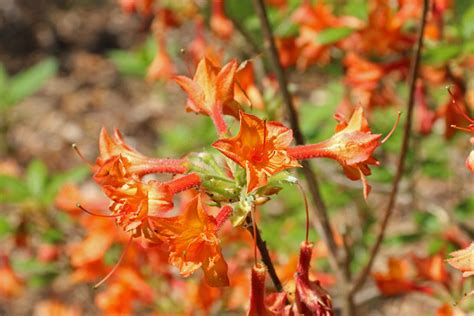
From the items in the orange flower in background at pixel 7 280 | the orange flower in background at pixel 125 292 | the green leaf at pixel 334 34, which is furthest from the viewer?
the orange flower in background at pixel 7 280

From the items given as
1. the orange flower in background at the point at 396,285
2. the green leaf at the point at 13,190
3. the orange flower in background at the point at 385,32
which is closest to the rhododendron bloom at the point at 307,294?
the orange flower in background at the point at 396,285

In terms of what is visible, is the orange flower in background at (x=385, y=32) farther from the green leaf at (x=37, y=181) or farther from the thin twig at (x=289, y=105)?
the green leaf at (x=37, y=181)

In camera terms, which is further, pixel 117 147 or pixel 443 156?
pixel 443 156

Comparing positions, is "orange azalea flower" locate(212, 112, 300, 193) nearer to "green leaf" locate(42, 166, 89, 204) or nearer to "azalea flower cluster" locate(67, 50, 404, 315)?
"azalea flower cluster" locate(67, 50, 404, 315)

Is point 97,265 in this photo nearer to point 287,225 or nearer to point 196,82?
point 287,225

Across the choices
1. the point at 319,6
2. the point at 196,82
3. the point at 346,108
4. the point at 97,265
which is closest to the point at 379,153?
the point at 346,108

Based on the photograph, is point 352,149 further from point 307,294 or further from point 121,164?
point 121,164

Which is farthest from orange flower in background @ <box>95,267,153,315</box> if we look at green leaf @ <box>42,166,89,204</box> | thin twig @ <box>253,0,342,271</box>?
thin twig @ <box>253,0,342,271</box>
